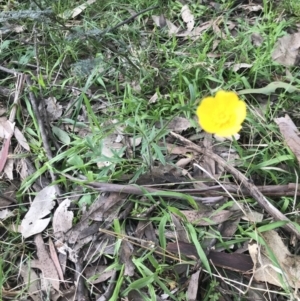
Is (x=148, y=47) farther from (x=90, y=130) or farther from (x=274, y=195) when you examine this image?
(x=274, y=195)

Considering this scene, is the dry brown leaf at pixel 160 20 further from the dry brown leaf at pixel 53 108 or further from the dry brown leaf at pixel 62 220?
the dry brown leaf at pixel 62 220

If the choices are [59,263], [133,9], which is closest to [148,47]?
[133,9]

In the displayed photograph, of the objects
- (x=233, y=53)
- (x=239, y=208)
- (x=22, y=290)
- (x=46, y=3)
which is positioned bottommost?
(x=22, y=290)

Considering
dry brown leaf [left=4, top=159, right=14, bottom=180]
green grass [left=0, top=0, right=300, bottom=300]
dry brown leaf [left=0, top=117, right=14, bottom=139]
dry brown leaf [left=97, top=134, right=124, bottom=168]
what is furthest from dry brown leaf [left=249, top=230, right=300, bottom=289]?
dry brown leaf [left=0, top=117, right=14, bottom=139]

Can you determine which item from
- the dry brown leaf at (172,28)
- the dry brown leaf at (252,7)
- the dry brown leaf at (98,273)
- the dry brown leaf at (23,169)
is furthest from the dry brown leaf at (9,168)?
the dry brown leaf at (252,7)

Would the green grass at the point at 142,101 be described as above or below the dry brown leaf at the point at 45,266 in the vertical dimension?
above

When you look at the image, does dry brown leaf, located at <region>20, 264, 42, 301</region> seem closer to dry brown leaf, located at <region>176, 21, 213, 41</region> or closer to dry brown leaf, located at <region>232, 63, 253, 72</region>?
dry brown leaf, located at <region>232, 63, 253, 72</region>

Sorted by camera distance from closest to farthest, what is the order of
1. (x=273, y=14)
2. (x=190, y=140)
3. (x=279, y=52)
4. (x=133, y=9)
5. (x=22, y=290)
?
(x=22, y=290)
(x=190, y=140)
(x=279, y=52)
(x=273, y=14)
(x=133, y=9)
